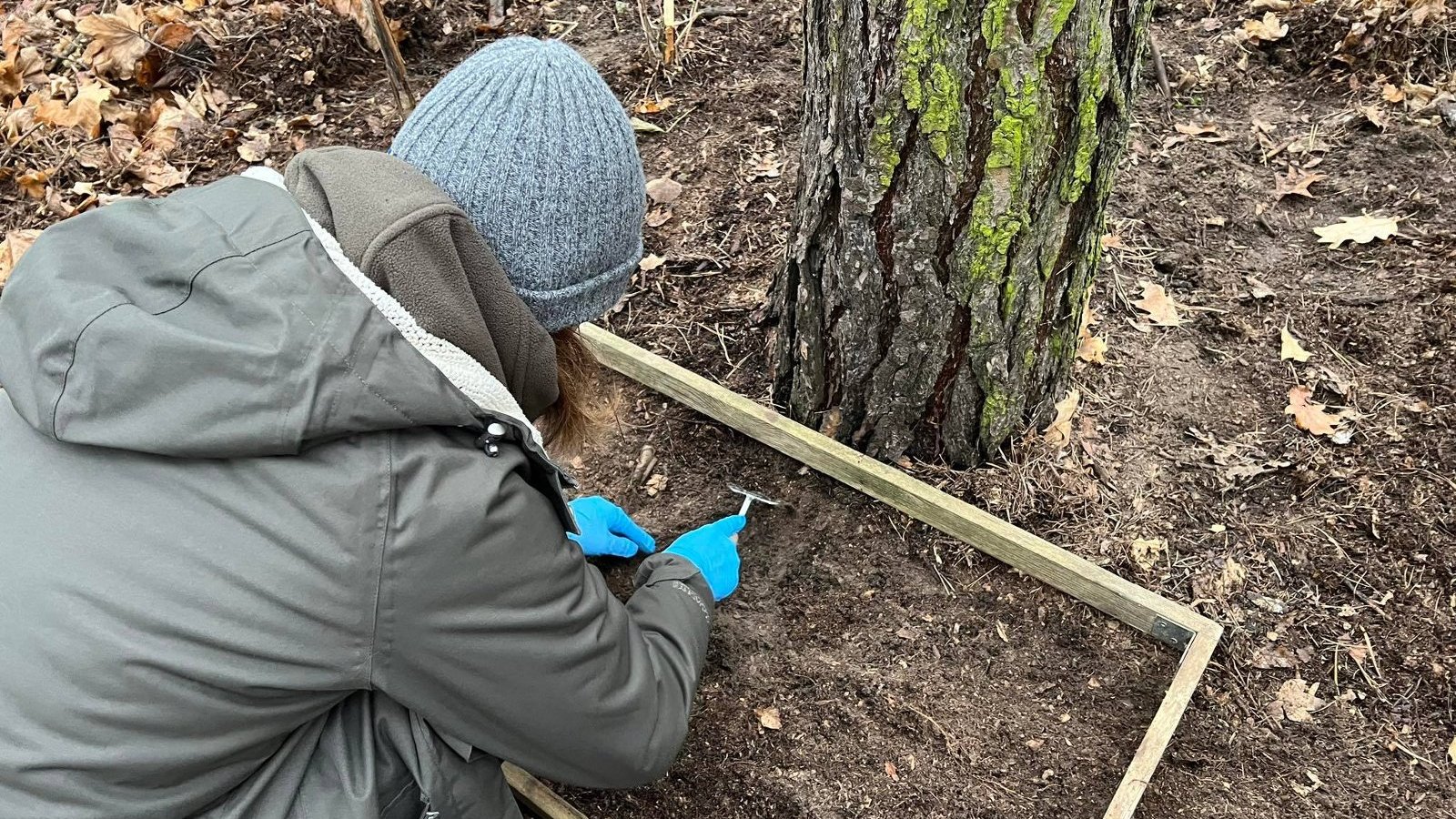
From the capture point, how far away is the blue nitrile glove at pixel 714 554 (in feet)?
7.73

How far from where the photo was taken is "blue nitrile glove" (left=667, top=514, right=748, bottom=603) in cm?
236

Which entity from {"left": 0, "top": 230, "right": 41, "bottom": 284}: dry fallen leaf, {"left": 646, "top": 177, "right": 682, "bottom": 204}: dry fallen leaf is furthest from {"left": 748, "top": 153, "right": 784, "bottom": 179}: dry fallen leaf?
{"left": 0, "top": 230, "right": 41, "bottom": 284}: dry fallen leaf

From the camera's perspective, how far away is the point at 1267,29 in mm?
3670

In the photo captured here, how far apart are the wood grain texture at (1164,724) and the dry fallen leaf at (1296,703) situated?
17cm

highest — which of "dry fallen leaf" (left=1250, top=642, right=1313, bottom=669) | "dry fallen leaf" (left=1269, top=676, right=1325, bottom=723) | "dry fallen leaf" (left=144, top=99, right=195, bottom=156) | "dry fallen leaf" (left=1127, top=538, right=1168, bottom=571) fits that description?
"dry fallen leaf" (left=144, top=99, right=195, bottom=156)

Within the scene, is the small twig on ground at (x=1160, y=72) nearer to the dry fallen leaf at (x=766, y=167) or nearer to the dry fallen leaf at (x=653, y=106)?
the dry fallen leaf at (x=766, y=167)

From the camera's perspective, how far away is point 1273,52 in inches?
144

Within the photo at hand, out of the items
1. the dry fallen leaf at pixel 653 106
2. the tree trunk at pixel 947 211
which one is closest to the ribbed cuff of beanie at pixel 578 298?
the tree trunk at pixel 947 211

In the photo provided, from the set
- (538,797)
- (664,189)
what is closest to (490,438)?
(538,797)

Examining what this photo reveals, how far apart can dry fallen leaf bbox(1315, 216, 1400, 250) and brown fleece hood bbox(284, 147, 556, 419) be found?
2.68 m

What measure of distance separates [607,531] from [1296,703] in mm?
1629

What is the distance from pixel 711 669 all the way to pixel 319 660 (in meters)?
1.16

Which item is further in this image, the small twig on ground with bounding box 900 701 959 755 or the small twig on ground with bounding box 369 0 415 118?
the small twig on ground with bounding box 369 0 415 118

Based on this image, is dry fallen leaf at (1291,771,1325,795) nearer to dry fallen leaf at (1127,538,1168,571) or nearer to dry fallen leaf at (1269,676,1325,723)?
dry fallen leaf at (1269,676,1325,723)
